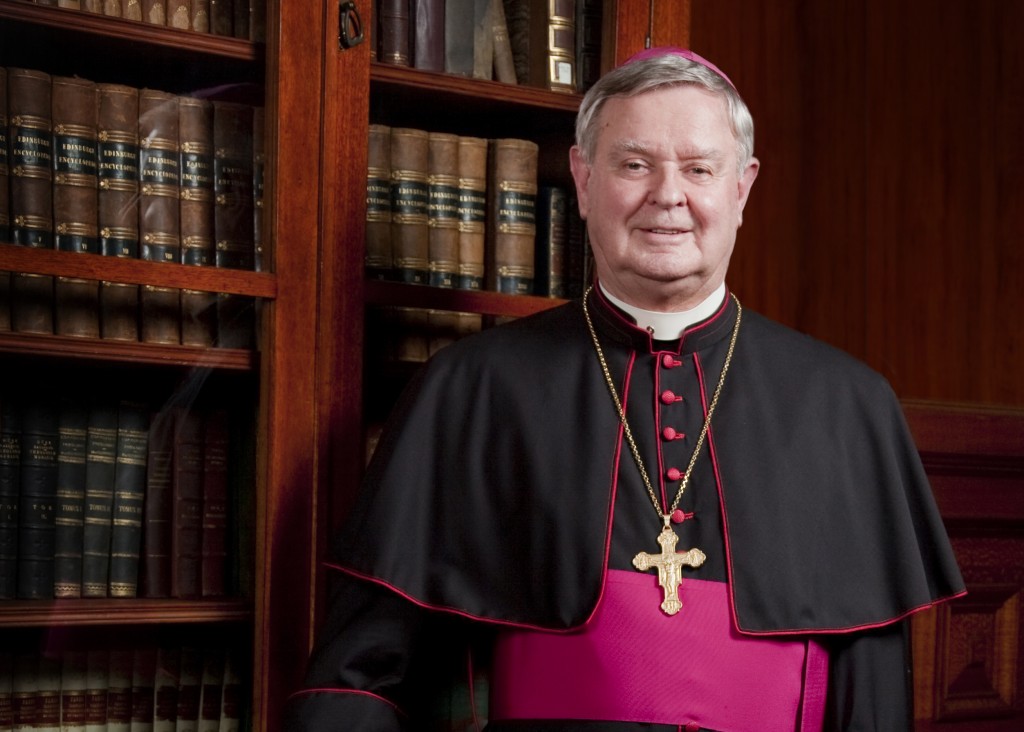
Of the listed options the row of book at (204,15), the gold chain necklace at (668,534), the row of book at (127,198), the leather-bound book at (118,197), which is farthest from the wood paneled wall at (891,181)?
the leather-bound book at (118,197)

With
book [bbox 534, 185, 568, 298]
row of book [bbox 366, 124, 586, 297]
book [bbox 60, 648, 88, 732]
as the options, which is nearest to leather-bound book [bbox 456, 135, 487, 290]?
row of book [bbox 366, 124, 586, 297]

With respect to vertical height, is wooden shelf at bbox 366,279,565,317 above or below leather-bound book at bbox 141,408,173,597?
above

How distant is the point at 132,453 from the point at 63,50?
2.10ft

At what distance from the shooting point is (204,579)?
6.91ft

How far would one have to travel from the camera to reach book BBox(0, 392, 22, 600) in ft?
6.46

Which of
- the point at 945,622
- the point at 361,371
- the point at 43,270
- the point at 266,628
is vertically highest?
the point at 43,270

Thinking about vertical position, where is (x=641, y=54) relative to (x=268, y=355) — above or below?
above

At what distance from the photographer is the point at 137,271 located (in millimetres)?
2031

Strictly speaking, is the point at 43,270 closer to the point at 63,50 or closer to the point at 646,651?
the point at 63,50

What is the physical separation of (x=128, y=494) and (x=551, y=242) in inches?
34.5

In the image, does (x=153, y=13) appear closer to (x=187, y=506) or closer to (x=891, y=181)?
(x=187, y=506)

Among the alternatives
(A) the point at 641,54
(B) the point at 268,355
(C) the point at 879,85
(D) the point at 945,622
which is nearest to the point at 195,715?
(B) the point at 268,355

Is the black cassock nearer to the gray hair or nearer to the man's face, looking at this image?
the man's face

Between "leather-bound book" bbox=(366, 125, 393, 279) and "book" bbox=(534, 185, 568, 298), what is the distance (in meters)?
0.30
